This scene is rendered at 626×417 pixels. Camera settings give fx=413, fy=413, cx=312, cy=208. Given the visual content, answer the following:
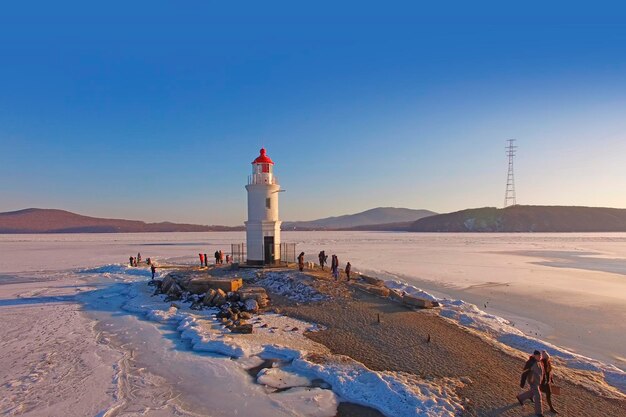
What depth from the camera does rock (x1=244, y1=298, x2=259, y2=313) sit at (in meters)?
14.7

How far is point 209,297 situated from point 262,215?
21.2 ft

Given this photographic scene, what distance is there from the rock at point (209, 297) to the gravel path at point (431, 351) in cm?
283

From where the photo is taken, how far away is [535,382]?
728 cm

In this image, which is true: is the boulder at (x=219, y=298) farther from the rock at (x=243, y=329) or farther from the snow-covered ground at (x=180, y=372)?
the rock at (x=243, y=329)

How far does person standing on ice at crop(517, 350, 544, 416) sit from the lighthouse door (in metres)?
15.2

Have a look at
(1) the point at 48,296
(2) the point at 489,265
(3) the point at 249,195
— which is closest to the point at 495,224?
(2) the point at 489,265

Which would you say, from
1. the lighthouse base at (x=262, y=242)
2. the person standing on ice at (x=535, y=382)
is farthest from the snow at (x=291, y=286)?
the person standing on ice at (x=535, y=382)

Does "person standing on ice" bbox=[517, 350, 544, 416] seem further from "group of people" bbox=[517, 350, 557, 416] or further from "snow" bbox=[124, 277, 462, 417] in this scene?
"snow" bbox=[124, 277, 462, 417]

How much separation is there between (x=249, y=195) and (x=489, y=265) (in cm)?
1899

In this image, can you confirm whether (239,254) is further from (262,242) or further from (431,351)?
(431,351)

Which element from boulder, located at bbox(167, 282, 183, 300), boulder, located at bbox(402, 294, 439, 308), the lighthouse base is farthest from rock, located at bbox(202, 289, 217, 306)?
boulder, located at bbox(402, 294, 439, 308)

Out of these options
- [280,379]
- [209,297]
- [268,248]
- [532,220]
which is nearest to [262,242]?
[268,248]

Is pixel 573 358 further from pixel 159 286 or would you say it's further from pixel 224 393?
pixel 159 286

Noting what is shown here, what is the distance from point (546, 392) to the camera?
742cm
